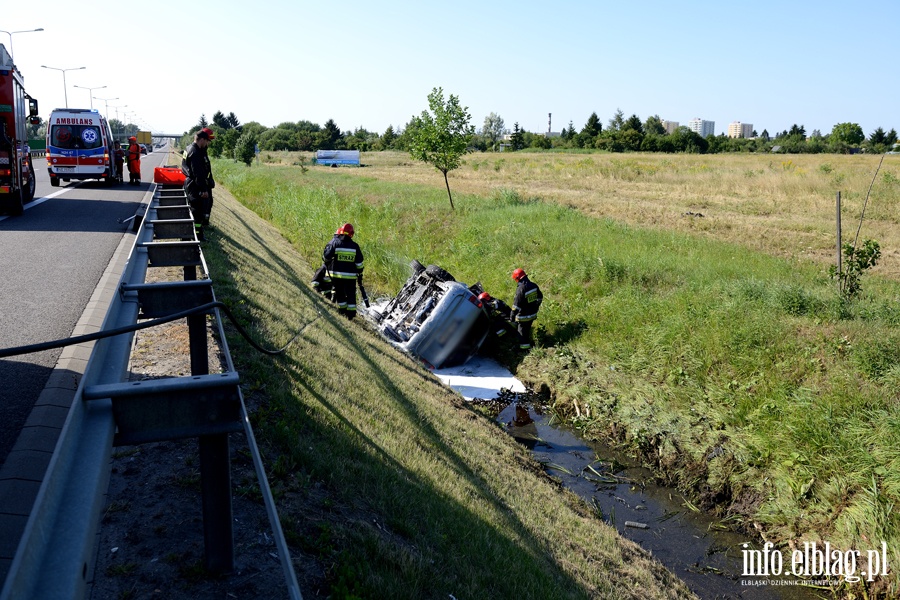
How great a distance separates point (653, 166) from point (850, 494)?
40.9 meters

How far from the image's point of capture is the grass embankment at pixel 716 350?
8.12 meters

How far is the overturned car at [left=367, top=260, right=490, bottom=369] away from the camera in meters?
13.2

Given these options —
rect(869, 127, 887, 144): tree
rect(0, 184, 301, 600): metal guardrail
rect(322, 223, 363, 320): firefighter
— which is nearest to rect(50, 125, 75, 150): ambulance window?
rect(322, 223, 363, 320): firefighter

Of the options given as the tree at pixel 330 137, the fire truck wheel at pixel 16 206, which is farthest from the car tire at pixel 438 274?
the tree at pixel 330 137

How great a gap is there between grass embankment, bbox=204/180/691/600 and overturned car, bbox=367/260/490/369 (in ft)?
9.40

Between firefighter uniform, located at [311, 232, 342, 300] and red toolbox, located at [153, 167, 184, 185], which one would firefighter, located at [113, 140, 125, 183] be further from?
firefighter uniform, located at [311, 232, 342, 300]

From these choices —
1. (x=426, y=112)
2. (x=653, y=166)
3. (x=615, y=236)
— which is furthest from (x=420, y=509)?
(x=653, y=166)

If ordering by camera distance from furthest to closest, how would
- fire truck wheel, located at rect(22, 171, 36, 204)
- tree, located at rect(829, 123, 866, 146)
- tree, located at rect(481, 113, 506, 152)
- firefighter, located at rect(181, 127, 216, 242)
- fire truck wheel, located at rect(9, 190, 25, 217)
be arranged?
tree, located at rect(481, 113, 506, 152) → tree, located at rect(829, 123, 866, 146) → fire truck wheel, located at rect(22, 171, 36, 204) → fire truck wheel, located at rect(9, 190, 25, 217) → firefighter, located at rect(181, 127, 216, 242)

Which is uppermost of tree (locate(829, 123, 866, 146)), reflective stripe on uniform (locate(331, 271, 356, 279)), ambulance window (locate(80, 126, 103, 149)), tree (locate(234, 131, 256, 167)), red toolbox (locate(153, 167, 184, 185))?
tree (locate(829, 123, 866, 146))

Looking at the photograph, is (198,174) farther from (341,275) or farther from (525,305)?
(525,305)

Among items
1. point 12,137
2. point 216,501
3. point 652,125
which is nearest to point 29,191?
point 12,137

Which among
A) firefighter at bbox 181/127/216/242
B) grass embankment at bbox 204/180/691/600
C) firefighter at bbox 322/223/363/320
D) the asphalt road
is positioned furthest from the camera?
firefighter at bbox 322/223/363/320

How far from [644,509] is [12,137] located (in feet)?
45.2

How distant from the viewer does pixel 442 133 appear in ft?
83.5
